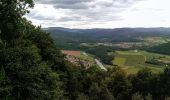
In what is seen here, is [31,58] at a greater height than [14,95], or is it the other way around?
[31,58]

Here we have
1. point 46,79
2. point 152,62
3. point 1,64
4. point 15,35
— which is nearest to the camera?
point 1,64

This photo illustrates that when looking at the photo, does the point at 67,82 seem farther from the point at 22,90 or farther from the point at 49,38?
the point at 22,90

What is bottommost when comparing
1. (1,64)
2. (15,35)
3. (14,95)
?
(14,95)

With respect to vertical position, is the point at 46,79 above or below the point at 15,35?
below

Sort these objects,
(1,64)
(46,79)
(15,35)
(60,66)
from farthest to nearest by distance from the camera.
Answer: (60,66) < (46,79) < (15,35) < (1,64)

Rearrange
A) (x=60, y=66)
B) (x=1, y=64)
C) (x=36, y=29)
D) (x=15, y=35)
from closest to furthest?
(x=1, y=64)
(x=15, y=35)
(x=36, y=29)
(x=60, y=66)

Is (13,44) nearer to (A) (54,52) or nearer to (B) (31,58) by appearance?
(B) (31,58)

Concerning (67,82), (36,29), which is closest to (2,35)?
(36,29)

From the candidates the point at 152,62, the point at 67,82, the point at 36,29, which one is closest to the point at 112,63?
the point at 152,62

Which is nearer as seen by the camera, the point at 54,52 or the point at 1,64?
the point at 1,64

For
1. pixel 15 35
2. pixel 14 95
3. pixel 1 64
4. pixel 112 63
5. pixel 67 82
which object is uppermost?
pixel 15 35
